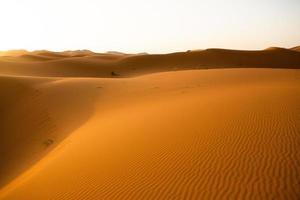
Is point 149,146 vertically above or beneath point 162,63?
beneath

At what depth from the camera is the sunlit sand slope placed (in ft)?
15.6

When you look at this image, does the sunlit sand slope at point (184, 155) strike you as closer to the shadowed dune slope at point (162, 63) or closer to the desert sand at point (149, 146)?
the desert sand at point (149, 146)

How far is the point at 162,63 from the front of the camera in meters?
42.9

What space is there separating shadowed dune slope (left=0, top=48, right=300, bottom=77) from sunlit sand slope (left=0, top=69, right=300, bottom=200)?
85.4ft

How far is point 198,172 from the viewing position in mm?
5207

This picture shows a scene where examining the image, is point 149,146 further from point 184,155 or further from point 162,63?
point 162,63

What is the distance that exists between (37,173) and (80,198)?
91.7 inches

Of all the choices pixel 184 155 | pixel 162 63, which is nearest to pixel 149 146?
pixel 184 155

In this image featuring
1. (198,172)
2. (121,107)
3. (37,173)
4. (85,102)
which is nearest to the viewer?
(198,172)

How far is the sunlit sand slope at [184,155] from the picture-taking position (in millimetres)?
4743

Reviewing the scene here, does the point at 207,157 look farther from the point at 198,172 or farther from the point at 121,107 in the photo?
the point at 121,107

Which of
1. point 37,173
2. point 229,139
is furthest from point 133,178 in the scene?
point 37,173

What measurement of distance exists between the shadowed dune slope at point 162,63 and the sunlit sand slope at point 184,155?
26.0 m

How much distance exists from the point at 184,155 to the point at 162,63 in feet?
123
